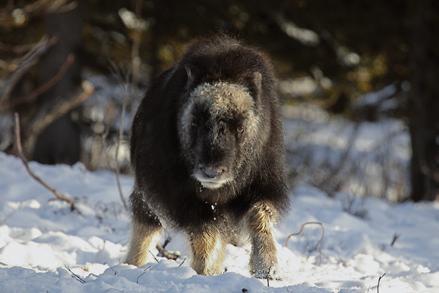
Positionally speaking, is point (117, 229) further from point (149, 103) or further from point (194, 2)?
point (194, 2)

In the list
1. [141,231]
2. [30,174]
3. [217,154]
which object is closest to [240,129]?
[217,154]

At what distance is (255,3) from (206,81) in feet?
28.3

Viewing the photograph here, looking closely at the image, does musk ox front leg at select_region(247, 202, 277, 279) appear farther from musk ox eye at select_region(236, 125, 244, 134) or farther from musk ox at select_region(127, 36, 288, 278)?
musk ox eye at select_region(236, 125, 244, 134)

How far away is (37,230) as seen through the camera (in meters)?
6.90

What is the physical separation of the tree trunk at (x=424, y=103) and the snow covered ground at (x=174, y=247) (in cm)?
262

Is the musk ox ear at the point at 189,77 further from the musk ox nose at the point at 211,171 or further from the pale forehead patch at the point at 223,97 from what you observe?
the musk ox nose at the point at 211,171

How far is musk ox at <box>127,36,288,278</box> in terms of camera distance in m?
4.97

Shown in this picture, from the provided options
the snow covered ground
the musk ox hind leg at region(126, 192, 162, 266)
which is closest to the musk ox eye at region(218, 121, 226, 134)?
the snow covered ground

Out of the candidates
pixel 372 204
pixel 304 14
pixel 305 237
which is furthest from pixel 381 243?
pixel 304 14

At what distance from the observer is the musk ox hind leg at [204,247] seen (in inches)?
212

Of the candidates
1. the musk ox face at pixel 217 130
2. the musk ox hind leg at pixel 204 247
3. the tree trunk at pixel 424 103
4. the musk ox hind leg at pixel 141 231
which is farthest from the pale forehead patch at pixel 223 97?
the tree trunk at pixel 424 103

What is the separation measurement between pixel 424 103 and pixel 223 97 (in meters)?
9.04

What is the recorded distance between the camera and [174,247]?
7.06m

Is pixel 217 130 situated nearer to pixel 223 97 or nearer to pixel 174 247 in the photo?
pixel 223 97
